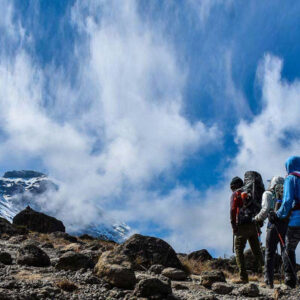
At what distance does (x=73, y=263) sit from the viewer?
673 cm

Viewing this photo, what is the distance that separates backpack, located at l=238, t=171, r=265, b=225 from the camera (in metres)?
7.68

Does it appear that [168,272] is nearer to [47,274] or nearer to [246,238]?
[246,238]

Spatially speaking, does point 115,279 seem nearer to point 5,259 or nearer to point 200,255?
point 5,259

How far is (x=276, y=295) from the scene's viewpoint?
5070 mm

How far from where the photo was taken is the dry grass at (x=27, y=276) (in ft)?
18.3

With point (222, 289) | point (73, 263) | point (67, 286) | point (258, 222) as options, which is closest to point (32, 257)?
point (73, 263)

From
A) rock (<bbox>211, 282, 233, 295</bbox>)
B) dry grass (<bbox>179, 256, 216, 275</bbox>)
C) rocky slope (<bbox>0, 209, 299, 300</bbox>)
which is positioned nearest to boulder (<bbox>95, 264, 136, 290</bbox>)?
rocky slope (<bbox>0, 209, 299, 300</bbox>)

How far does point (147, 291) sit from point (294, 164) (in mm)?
3624

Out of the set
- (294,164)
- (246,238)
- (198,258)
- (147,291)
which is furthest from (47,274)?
(198,258)

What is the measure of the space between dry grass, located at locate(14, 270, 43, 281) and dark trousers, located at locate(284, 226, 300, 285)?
4.32 metres

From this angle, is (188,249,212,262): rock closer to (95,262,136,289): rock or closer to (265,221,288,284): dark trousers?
(265,221,288,284): dark trousers

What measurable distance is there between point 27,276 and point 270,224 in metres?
4.66

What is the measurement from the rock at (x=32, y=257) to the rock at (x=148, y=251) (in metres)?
2.00

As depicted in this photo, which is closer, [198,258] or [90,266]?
[90,266]
